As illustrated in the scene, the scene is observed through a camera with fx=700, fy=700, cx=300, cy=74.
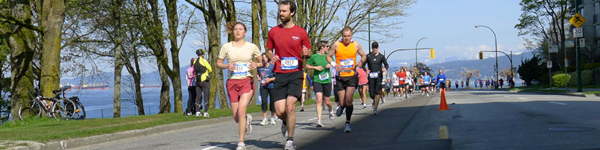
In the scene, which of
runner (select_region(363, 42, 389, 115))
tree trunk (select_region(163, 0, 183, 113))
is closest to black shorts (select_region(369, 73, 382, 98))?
runner (select_region(363, 42, 389, 115))

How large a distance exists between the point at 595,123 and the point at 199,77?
941 centimetres

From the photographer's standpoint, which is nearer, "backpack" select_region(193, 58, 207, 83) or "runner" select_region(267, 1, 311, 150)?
"runner" select_region(267, 1, 311, 150)

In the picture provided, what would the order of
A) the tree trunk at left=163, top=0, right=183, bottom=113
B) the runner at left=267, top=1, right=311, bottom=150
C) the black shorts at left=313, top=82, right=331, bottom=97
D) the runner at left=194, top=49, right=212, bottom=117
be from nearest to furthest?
the runner at left=267, top=1, right=311, bottom=150
the black shorts at left=313, top=82, right=331, bottom=97
the runner at left=194, top=49, right=212, bottom=117
the tree trunk at left=163, top=0, right=183, bottom=113

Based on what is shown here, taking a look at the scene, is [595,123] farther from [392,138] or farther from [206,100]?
[206,100]

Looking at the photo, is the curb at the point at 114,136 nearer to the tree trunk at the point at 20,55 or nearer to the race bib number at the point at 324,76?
the race bib number at the point at 324,76

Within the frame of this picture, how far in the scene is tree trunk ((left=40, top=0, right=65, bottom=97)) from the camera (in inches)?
762

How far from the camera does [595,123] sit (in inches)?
431

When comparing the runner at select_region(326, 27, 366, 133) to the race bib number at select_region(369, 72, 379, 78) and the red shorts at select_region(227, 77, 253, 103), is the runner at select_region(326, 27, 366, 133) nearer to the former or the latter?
the red shorts at select_region(227, 77, 253, 103)

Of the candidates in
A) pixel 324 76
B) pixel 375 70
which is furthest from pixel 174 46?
pixel 324 76

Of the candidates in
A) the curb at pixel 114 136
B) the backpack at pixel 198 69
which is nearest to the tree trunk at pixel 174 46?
the backpack at pixel 198 69

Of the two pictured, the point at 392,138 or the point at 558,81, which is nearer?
the point at 392,138

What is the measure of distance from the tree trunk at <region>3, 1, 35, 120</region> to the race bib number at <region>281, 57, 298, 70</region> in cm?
1592

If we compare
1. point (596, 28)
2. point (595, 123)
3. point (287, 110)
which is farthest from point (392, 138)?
point (596, 28)

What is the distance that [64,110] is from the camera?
18875 millimetres
